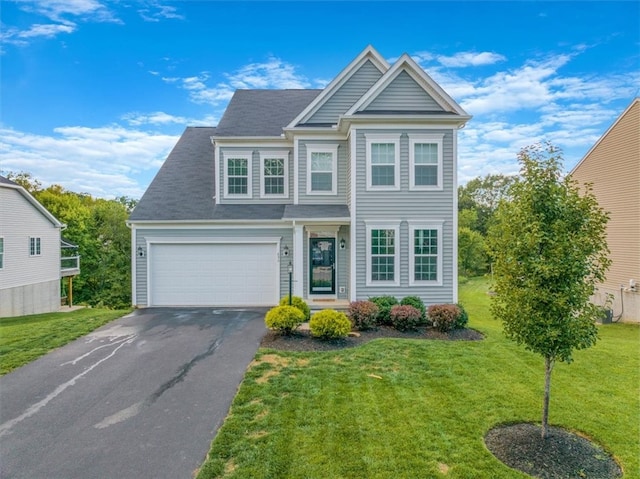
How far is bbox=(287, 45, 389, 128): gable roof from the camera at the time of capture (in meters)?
12.5

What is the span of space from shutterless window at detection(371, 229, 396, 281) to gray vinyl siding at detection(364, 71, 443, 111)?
13.4 ft

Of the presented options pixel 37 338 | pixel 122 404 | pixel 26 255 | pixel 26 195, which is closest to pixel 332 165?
pixel 122 404

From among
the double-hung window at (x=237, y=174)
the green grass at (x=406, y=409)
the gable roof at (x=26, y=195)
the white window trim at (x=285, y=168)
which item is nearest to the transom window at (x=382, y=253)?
the green grass at (x=406, y=409)

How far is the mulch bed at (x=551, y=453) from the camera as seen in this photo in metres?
3.95

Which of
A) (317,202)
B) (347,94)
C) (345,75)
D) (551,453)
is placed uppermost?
(345,75)

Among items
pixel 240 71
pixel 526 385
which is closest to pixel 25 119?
pixel 240 71

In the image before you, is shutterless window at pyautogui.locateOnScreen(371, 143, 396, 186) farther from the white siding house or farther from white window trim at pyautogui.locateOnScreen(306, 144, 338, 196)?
the white siding house

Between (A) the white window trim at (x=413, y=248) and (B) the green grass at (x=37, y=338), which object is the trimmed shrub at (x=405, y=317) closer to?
(A) the white window trim at (x=413, y=248)

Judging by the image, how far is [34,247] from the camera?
19.3 metres

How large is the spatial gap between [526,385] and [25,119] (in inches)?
874

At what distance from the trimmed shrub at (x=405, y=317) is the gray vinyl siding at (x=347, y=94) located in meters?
7.04

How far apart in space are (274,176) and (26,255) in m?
15.2

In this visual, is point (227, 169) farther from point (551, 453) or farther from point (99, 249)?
point (99, 249)

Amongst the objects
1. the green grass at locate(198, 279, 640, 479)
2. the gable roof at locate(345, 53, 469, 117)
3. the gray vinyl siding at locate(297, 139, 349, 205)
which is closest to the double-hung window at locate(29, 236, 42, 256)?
the gray vinyl siding at locate(297, 139, 349, 205)
